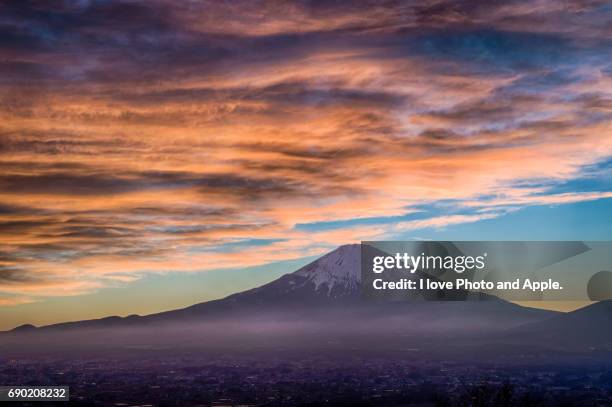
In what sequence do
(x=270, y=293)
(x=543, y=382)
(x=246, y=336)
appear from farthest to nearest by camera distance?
(x=270, y=293), (x=246, y=336), (x=543, y=382)

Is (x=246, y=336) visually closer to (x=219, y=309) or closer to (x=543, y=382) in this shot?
(x=219, y=309)

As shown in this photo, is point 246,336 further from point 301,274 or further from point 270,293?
point 301,274

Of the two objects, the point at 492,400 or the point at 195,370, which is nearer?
the point at 492,400

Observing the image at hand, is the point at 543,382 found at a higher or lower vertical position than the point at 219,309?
lower

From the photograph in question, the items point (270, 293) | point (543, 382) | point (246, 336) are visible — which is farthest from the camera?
point (270, 293)

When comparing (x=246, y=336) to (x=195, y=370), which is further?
(x=246, y=336)

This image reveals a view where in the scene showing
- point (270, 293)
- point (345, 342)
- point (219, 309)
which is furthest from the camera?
point (219, 309)

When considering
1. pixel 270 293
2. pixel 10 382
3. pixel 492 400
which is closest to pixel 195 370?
pixel 10 382

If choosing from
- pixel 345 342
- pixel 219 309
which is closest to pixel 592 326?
pixel 345 342

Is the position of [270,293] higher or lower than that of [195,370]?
higher
